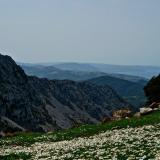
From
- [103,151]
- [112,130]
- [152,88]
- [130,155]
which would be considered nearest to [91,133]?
[112,130]

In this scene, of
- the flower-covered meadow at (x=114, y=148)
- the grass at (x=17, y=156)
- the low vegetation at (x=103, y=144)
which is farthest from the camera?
the grass at (x=17, y=156)

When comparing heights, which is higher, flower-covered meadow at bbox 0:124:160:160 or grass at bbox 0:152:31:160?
flower-covered meadow at bbox 0:124:160:160

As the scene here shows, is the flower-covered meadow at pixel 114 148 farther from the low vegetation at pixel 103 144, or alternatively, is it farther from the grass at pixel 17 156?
the grass at pixel 17 156

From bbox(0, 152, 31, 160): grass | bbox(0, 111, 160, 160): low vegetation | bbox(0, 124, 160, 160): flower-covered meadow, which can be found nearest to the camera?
bbox(0, 124, 160, 160): flower-covered meadow

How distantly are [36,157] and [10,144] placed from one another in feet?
50.2

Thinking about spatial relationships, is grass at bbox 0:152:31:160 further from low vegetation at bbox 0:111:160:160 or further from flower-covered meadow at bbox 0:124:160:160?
flower-covered meadow at bbox 0:124:160:160

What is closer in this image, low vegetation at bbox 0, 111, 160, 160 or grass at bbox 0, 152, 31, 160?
low vegetation at bbox 0, 111, 160, 160

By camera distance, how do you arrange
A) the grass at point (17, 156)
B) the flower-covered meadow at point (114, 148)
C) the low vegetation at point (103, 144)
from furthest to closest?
the grass at point (17, 156) < the low vegetation at point (103, 144) < the flower-covered meadow at point (114, 148)

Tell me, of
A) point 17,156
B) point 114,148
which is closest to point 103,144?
point 114,148

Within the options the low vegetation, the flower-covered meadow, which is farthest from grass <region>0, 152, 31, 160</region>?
the flower-covered meadow

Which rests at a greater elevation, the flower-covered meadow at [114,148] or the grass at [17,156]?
the flower-covered meadow at [114,148]

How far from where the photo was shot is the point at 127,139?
3909cm

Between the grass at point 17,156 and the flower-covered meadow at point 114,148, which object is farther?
the grass at point 17,156

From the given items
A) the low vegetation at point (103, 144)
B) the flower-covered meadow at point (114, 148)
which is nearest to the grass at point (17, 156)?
the low vegetation at point (103, 144)
